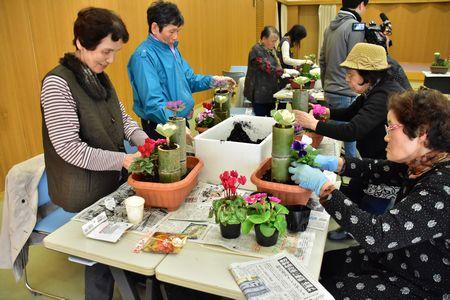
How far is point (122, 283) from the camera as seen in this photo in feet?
4.21

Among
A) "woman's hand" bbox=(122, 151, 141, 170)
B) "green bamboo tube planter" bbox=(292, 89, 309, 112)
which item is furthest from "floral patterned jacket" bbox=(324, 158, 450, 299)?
"green bamboo tube planter" bbox=(292, 89, 309, 112)

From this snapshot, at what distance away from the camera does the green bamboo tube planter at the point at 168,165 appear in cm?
138

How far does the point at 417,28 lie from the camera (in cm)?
921

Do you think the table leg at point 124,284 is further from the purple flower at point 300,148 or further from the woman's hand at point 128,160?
the purple flower at point 300,148

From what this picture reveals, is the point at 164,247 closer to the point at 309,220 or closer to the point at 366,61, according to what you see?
the point at 309,220

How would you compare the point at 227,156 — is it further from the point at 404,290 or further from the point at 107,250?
the point at 404,290

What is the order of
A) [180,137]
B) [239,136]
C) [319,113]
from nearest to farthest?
[180,137] → [239,136] → [319,113]

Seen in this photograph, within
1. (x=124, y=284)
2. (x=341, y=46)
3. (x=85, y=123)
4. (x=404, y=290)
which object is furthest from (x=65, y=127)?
(x=341, y=46)

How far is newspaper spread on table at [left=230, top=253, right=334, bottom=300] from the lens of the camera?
973 millimetres

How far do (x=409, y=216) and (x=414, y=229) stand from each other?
0.13 ft

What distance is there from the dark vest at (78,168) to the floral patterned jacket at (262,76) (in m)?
2.32

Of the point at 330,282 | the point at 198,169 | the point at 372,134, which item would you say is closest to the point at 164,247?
the point at 198,169

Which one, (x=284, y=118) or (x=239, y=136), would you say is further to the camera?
(x=239, y=136)

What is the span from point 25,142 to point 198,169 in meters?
2.34
